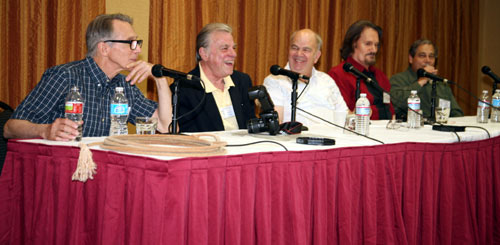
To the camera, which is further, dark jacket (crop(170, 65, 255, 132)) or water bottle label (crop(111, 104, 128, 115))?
dark jacket (crop(170, 65, 255, 132))

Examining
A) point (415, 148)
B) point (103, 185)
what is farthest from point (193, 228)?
point (415, 148)

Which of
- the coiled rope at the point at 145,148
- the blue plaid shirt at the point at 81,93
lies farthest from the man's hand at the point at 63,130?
the blue plaid shirt at the point at 81,93

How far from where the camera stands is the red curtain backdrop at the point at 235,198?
1418 mm

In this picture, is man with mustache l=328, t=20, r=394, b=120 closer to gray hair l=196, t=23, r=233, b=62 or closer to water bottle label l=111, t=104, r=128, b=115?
gray hair l=196, t=23, r=233, b=62

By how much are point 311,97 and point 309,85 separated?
94 millimetres

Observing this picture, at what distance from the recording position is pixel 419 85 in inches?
161

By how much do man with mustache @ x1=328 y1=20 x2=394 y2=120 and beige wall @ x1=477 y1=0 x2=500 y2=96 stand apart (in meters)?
3.67

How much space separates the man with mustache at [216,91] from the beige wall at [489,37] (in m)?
5.29

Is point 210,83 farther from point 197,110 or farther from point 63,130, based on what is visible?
point 63,130

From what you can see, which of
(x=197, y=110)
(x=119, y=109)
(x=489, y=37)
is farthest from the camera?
(x=489, y=37)

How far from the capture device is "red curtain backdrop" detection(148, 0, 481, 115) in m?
3.97

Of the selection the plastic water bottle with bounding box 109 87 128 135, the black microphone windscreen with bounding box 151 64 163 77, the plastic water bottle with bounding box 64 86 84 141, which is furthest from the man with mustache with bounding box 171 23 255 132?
the plastic water bottle with bounding box 64 86 84 141

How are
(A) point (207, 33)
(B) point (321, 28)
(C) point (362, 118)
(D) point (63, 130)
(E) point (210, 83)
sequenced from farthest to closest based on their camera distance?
(B) point (321, 28)
(A) point (207, 33)
(E) point (210, 83)
(C) point (362, 118)
(D) point (63, 130)

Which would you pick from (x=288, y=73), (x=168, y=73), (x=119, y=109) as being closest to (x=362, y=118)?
(x=288, y=73)
